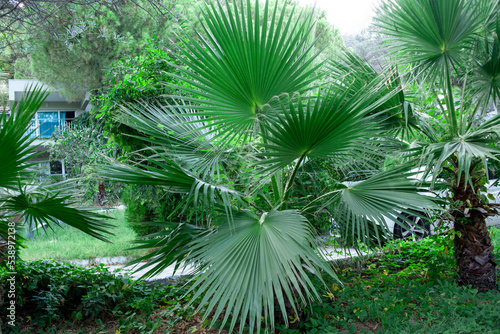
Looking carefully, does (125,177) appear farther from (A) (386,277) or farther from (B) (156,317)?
(A) (386,277)

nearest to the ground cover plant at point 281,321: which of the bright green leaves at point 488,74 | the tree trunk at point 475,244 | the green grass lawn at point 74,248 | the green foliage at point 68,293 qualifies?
the green foliage at point 68,293

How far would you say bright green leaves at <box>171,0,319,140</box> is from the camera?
106 inches

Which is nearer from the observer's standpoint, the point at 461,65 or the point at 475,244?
the point at 461,65

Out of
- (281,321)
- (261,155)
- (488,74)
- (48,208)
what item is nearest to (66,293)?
(48,208)

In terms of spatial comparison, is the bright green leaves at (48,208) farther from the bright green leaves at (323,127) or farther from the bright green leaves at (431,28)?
the bright green leaves at (431,28)

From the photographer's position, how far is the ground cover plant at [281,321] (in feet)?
11.4

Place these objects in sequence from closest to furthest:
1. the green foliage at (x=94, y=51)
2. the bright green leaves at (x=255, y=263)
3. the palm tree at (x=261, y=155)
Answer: the bright green leaves at (x=255, y=263) → the palm tree at (x=261, y=155) → the green foliage at (x=94, y=51)

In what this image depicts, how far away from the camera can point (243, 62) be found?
280cm

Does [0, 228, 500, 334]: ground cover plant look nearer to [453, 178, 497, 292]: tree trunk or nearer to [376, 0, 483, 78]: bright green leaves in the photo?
[453, 178, 497, 292]: tree trunk

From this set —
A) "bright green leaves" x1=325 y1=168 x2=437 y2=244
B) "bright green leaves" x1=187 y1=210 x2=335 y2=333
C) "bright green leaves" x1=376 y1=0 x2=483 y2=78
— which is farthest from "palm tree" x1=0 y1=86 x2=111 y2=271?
"bright green leaves" x1=376 y1=0 x2=483 y2=78

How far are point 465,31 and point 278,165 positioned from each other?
2329 mm

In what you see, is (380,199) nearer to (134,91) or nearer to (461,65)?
(461,65)

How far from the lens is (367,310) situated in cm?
380

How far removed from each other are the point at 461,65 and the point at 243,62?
2.41 m
